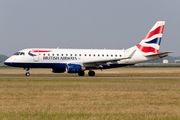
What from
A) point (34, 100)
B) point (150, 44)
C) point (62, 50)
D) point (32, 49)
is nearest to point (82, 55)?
→ point (62, 50)

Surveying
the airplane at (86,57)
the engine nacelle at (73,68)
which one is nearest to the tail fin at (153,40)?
the airplane at (86,57)

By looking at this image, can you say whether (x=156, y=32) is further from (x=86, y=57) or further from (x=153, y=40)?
(x=86, y=57)

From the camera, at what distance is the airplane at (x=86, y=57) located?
46594 mm

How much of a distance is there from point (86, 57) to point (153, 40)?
12649 millimetres

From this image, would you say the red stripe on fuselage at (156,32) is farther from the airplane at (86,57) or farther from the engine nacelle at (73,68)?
the engine nacelle at (73,68)

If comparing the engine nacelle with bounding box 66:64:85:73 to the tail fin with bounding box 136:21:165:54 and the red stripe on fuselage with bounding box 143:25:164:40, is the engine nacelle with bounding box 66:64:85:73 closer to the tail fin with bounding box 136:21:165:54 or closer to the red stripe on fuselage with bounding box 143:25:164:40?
the tail fin with bounding box 136:21:165:54

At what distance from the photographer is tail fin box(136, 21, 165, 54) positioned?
5297 cm

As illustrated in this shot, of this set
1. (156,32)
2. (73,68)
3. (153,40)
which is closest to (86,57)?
(73,68)

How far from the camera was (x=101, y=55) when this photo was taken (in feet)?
166

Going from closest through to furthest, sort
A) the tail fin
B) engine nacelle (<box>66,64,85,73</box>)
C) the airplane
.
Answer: engine nacelle (<box>66,64,85,73</box>), the airplane, the tail fin

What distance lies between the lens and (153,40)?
53062 millimetres

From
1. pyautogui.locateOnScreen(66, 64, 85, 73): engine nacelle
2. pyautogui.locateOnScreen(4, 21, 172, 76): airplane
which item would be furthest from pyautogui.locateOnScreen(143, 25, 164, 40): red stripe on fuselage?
pyautogui.locateOnScreen(66, 64, 85, 73): engine nacelle

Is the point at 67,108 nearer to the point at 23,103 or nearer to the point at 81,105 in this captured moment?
the point at 81,105

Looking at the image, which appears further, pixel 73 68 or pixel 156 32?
pixel 156 32
